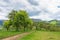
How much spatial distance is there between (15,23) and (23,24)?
428 centimetres

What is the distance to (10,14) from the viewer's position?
386ft

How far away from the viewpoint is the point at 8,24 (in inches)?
4739

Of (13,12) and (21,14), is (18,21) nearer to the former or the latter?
(21,14)

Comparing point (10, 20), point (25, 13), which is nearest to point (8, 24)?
point (10, 20)

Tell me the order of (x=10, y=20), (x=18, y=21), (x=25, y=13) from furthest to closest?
(x=10, y=20) → (x=25, y=13) → (x=18, y=21)

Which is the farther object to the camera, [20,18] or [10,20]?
[10,20]

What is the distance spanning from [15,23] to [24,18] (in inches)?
213

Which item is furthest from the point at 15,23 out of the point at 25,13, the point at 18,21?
the point at 25,13

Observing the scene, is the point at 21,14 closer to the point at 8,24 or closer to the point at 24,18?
the point at 24,18

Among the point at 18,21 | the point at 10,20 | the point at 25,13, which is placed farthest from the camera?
the point at 10,20

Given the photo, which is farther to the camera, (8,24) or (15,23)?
(8,24)

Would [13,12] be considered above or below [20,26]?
above

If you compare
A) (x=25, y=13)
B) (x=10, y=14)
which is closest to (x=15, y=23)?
(x=25, y=13)

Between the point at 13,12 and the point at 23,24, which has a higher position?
the point at 13,12
